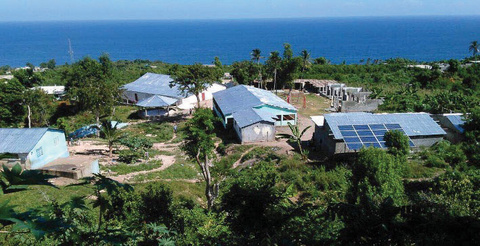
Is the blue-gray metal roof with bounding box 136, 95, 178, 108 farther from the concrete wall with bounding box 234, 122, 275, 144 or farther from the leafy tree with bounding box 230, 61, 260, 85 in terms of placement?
the concrete wall with bounding box 234, 122, 275, 144

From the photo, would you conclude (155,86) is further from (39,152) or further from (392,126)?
(392,126)

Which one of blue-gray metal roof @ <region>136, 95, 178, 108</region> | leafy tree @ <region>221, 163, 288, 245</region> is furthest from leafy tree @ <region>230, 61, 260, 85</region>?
leafy tree @ <region>221, 163, 288, 245</region>

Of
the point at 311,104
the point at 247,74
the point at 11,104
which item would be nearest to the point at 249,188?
the point at 311,104

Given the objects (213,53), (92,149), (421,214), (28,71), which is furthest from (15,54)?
(421,214)

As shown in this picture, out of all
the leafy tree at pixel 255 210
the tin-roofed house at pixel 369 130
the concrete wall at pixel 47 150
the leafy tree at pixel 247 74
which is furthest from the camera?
the leafy tree at pixel 247 74

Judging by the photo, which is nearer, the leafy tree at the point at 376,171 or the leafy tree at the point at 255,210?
the leafy tree at the point at 255,210

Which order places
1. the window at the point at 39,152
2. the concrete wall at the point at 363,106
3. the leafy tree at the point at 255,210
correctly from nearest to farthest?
the leafy tree at the point at 255,210, the window at the point at 39,152, the concrete wall at the point at 363,106

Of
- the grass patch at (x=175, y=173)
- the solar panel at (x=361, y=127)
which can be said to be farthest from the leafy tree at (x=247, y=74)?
the solar panel at (x=361, y=127)

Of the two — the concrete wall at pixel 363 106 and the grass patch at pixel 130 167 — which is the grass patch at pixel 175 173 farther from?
the concrete wall at pixel 363 106
